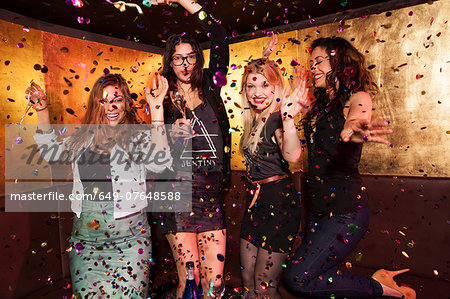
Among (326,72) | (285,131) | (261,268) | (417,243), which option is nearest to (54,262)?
(261,268)

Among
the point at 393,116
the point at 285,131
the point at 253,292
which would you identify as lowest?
the point at 253,292

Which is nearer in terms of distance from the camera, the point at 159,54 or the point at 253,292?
the point at 253,292

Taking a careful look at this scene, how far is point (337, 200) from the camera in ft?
5.29

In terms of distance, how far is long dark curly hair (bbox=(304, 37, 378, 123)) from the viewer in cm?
166

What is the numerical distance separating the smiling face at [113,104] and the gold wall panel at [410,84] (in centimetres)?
101

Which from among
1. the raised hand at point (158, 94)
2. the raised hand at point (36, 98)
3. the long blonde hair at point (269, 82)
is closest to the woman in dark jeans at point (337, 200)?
the long blonde hair at point (269, 82)

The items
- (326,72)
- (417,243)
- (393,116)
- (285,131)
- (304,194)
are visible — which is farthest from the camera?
(393,116)

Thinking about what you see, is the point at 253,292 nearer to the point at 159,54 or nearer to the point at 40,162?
the point at 40,162

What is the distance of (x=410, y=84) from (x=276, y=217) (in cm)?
191

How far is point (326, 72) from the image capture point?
68.7 inches

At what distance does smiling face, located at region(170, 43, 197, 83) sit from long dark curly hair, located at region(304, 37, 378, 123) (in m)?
0.79

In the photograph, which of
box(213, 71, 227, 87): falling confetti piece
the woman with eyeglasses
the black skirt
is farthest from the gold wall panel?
the black skirt

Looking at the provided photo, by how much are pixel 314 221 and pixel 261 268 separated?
0.42 m

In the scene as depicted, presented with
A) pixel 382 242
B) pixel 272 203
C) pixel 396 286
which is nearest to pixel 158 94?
pixel 272 203
